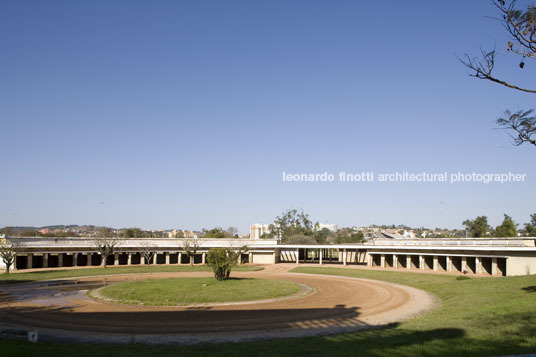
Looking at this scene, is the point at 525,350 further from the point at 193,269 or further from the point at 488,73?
the point at 193,269

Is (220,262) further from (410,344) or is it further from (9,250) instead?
(9,250)

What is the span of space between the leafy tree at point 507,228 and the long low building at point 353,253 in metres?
36.1

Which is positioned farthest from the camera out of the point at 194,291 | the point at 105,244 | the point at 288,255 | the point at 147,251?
the point at 288,255

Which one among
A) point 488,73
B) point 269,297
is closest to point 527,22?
point 488,73

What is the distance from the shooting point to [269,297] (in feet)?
103

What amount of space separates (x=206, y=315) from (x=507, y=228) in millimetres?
83523

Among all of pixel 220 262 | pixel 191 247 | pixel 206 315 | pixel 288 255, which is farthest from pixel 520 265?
pixel 191 247

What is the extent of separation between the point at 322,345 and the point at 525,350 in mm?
6942

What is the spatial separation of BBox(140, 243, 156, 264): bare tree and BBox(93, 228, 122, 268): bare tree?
13.4 feet

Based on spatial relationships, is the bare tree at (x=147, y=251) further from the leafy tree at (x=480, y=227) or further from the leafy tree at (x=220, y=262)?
the leafy tree at (x=480, y=227)

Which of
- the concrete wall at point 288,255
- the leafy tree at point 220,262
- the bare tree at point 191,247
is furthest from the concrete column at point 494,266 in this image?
the bare tree at point 191,247

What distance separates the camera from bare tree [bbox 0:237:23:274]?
51906mm

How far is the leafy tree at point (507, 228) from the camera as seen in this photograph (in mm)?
85188

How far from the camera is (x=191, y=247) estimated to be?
67.8 metres
